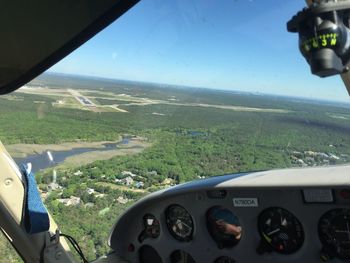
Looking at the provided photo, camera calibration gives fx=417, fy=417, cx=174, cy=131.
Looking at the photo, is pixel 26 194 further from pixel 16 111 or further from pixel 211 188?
pixel 211 188

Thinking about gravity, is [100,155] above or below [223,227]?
above

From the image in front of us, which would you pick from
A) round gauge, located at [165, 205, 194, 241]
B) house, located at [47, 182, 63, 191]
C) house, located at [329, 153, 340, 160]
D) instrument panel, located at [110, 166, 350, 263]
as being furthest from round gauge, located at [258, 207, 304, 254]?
house, located at [47, 182, 63, 191]

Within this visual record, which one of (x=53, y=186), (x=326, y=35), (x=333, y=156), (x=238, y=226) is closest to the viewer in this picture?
(x=326, y=35)

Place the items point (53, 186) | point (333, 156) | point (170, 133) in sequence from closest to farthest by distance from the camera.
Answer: point (333, 156)
point (170, 133)
point (53, 186)

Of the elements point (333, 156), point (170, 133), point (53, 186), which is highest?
point (170, 133)

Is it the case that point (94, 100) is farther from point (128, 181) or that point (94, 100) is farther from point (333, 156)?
point (333, 156)

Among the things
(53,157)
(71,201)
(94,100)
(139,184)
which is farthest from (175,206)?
(94,100)

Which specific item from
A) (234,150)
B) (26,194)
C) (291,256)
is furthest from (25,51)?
(291,256)
